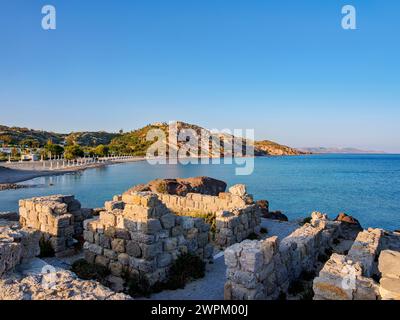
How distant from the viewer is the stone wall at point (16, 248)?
17.4ft

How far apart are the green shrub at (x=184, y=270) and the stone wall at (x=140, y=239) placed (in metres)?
0.16

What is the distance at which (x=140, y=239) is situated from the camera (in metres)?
8.37

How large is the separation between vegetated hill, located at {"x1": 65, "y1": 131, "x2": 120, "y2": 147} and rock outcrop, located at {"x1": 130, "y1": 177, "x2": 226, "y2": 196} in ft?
351

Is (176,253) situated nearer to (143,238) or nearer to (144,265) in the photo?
(144,265)

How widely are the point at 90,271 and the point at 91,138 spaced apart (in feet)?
437

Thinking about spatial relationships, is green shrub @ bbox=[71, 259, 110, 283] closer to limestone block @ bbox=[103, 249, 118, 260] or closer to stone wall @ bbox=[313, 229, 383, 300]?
limestone block @ bbox=[103, 249, 118, 260]

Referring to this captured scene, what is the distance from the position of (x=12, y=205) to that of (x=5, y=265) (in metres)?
20.0

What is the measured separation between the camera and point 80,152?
241 ft

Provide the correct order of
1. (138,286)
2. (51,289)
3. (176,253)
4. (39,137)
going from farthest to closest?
(39,137) < (176,253) < (138,286) < (51,289)

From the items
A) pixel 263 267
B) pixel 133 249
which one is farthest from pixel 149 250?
pixel 263 267
